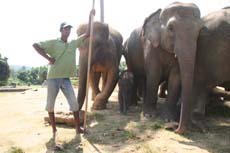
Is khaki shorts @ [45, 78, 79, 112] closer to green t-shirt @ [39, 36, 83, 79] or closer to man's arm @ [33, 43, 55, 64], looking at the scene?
green t-shirt @ [39, 36, 83, 79]

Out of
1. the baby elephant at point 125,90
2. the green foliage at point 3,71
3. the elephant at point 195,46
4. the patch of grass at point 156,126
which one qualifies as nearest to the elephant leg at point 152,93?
the baby elephant at point 125,90

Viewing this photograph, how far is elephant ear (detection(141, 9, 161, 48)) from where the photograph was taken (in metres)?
9.20

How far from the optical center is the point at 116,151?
677 centimetres

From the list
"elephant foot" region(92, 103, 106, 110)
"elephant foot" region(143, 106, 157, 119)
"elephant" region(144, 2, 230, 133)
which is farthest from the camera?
"elephant foot" region(92, 103, 106, 110)

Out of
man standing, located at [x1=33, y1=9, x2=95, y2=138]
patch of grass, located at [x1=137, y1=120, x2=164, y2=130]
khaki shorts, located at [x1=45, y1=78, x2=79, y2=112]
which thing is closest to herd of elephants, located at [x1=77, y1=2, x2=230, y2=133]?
patch of grass, located at [x1=137, y1=120, x2=164, y2=130]

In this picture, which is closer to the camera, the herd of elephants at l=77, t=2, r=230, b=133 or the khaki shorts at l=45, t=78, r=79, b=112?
the khaki shorts at l=45, t=78, r=79, b=112

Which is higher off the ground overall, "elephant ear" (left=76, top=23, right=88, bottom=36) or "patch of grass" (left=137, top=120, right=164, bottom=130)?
"elephant ear" (left=76, top=23, right=88, bottom=36)

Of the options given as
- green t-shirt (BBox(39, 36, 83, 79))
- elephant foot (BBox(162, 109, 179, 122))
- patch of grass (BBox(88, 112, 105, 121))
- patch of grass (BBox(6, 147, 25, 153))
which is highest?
green t-shirt (BBox(39, 36, 83, 79))

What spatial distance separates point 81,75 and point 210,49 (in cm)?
319

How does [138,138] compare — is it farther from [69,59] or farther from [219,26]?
[219,26]

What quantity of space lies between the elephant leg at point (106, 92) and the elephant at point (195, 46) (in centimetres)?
201

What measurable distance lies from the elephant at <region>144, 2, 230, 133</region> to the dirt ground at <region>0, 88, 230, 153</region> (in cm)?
47

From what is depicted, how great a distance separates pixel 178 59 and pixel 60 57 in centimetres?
235

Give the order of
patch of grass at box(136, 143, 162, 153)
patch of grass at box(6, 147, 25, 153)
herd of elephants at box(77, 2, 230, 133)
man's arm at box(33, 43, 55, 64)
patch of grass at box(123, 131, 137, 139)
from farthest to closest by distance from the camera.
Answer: herd of elephants at box(77, 2, 230, 133)
patch of grass at box(123, 131, 137, 139)
man's arm at box(33, 43, 55, 64)
patch of grass at box(6, 147, 25, 153)
patch of grass at box(136, 143, 162, 153)
